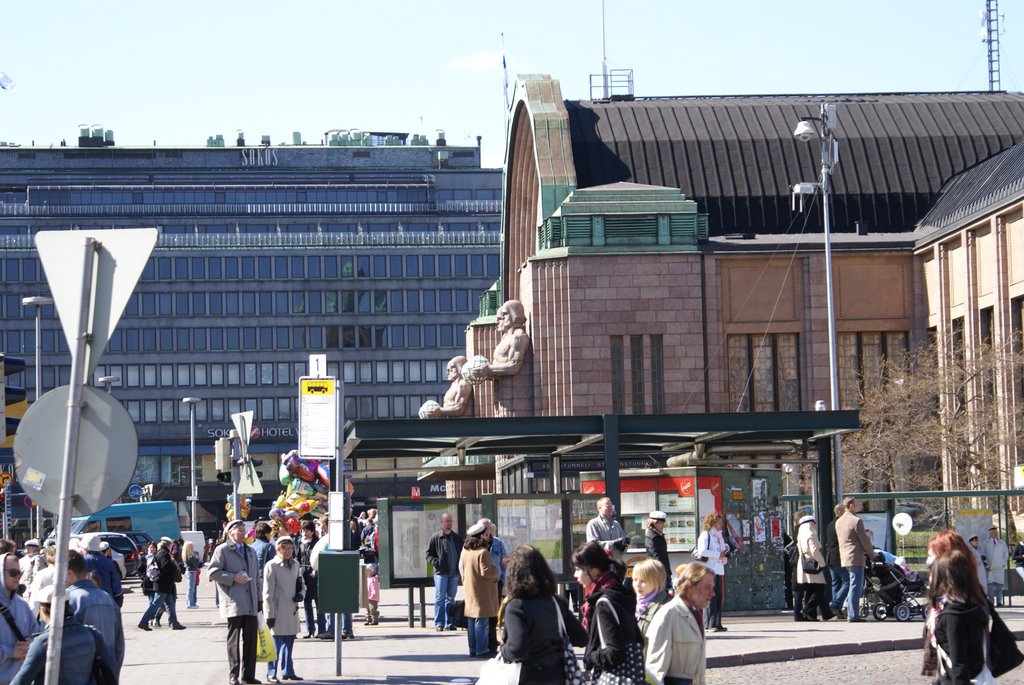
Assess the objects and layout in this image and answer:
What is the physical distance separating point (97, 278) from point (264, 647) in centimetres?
1006

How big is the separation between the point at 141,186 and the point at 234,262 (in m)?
11.2

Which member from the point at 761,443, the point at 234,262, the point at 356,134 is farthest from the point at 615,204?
the point at 356,134

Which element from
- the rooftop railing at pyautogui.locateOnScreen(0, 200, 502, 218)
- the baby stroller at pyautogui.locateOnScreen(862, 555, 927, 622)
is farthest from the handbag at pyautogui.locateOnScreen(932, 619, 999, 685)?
the rooftop railing at pyautogui.locateOnScreen(0, 200, 502, 218)

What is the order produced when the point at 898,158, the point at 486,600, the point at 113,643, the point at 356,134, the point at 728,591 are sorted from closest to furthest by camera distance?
1. the point at 113,643
2. the point at 486,600
3. the point at 728,591
4. the point at 898,158
5. the point at 356,134

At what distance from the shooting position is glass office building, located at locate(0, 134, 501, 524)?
368 ft

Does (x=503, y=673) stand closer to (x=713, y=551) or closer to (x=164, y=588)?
(x=713, y=551)

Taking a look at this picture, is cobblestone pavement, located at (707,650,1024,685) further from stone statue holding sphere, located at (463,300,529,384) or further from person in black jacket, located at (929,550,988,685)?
stone statue holding sphere, located at (463,300,529,384)

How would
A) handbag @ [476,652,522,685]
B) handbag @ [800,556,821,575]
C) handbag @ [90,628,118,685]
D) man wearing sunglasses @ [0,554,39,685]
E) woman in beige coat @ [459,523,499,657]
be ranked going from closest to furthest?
handbag @ [90,628,118,685] < handbag @ [476,652,522,685] < man wearing sunglasses @ [0,554,39,685] < woman in beige coat @ [459,523,499,657] < handbag @ [800,556,821,575]

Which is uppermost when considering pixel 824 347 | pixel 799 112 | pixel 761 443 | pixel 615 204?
pixel 799 112

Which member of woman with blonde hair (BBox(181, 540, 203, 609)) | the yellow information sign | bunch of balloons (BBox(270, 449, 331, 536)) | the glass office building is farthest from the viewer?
the glass office building

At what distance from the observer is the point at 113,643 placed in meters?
10.1

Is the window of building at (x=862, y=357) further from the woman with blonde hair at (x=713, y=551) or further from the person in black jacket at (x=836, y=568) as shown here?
the woman with blonde hair at (x=713, y=551)

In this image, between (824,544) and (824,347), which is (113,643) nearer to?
(824,544)

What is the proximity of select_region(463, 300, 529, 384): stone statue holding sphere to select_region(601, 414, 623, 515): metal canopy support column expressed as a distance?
87.0 ft
